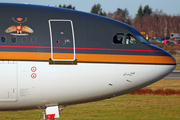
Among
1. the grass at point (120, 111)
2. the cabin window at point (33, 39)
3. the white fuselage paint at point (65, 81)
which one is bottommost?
the grass at point (120, 111)

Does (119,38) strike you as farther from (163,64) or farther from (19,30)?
(19,30)

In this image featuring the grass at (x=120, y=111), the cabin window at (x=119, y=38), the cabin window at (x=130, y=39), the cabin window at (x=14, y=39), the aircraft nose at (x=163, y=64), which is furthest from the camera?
the grass at (x=120, y=111)

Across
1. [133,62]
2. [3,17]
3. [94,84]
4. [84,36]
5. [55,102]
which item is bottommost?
[55,102]

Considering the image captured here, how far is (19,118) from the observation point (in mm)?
12680

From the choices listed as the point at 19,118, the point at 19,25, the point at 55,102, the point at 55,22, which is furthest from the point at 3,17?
the point at 19,118

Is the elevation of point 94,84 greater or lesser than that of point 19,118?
greater

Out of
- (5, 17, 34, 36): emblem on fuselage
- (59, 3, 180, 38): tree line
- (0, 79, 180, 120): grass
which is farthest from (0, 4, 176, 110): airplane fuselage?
(59, 3, 180, 38): tree line

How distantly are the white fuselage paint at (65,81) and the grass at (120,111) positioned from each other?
4.53 meters

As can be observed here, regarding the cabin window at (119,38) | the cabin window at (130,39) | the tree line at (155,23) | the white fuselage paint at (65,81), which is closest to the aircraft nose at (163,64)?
the white fuselage paint at (65,81)

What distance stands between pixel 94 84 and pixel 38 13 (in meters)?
2.72

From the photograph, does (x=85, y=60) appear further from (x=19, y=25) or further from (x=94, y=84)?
(x=19, y=25)

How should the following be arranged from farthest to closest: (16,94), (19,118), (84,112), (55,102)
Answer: (84,112) → (19,118) → (55,102) → (16,94)

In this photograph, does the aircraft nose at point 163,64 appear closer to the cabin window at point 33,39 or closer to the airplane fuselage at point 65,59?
the airplane fuselage at point 65,59

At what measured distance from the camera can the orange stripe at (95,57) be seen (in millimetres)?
7737
